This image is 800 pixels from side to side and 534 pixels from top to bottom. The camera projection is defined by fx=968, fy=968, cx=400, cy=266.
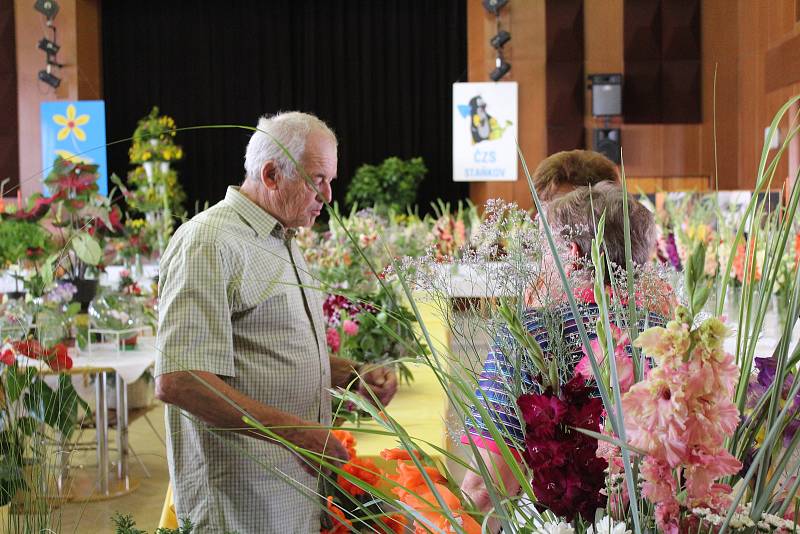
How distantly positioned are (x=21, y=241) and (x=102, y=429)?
0.90 m

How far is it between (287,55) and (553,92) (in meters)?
4.92

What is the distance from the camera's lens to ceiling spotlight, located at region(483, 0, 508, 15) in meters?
10.6

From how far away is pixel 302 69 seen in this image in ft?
46.5

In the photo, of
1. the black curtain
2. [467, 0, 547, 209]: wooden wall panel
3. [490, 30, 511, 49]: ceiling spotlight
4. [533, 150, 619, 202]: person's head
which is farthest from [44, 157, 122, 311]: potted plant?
the black curtain

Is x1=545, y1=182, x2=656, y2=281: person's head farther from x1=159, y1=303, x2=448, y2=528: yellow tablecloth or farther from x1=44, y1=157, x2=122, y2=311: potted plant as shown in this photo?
x1=44, y1=157, x2=122, y2=311: potted plant

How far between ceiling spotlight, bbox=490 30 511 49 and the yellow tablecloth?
787 centimetres

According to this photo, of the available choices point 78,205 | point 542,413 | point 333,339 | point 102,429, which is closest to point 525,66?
point 78,205

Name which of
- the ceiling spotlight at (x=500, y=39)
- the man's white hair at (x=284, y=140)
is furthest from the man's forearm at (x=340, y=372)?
the ceiling spotlight at (x=500, y=39)

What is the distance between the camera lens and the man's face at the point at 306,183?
193 centimetres

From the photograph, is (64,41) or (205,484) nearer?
(205,484)

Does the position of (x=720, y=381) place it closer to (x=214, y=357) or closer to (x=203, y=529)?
(x=214, y=357)

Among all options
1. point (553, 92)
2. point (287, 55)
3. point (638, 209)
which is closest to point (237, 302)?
point (638, 209)

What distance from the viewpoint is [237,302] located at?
71.4 inches

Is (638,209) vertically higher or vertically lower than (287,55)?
lower
